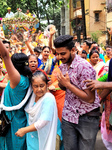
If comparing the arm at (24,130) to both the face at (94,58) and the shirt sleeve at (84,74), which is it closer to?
the shirt sleeve at (84,74)

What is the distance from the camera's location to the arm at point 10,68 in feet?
7.23

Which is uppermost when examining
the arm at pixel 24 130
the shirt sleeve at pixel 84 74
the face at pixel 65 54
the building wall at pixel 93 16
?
the building wall at pixel 93 16

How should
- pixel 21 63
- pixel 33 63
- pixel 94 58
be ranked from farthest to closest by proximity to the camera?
pixel 94 58, pixel 33 63, pixel 21 63

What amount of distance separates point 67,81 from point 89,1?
27.0m

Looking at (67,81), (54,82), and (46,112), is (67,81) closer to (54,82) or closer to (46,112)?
(46,112)

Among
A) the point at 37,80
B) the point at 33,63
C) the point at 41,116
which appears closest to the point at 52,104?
the point at 41,116

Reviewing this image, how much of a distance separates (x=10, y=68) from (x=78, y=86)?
73 centimetres

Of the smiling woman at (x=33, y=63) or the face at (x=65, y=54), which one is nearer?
the face at (x=65, y=54)

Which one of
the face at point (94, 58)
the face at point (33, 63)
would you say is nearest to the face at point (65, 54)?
the face at point (33, 63)

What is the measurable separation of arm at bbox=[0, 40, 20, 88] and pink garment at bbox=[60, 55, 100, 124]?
583mm

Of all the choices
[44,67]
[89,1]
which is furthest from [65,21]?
[44,67]

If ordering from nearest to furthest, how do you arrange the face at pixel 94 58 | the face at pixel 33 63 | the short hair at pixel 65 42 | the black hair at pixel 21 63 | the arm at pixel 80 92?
1. the arm at pixel 80 92
2. the short hair at pixel 65 42
3. the black hair at pixel 21 63
4. the face at pixel 33 63
5. the face at pixel 94 58

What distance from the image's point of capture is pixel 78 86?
241 centimetres

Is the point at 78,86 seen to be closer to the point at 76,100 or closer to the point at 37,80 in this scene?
the point at 76,100
